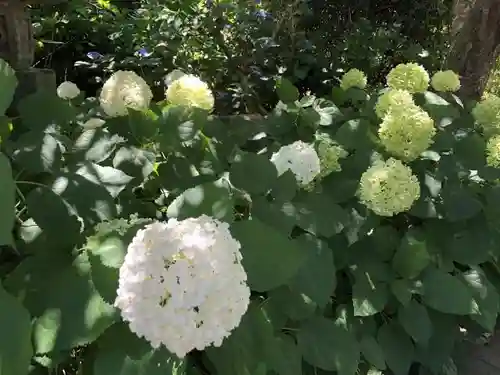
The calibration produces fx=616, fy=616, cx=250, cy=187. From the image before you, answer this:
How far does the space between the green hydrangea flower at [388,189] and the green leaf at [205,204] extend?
2.06ft

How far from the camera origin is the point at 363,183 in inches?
65.7


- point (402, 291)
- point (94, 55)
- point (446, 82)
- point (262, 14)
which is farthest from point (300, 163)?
point (262, 14)

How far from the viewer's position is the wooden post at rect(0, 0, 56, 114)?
187 centimetres

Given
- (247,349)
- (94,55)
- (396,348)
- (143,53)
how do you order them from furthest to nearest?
(94,55), (143,53), (396,348), (247,349)

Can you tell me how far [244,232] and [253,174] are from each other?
14.2 inches

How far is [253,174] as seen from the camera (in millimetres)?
1423

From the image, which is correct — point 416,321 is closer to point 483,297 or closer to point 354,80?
point 483,297

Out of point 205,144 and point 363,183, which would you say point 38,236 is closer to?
point 205,144

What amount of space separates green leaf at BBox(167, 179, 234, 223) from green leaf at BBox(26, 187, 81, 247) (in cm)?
17

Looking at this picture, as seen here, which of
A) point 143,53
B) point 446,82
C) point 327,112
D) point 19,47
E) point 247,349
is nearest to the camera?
point 247,349

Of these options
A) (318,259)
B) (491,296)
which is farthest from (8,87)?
(491,296)

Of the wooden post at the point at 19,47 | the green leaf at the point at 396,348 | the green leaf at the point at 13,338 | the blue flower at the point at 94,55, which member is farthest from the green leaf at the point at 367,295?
the blue flower at the point at 94,55

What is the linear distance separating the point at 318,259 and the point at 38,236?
0.62 metres

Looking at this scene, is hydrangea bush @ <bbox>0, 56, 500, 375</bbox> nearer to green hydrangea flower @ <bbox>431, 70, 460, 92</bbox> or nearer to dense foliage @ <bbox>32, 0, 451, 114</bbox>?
green hydrangea flower @ <bbox>431, 70, 460, 92</bbox>
